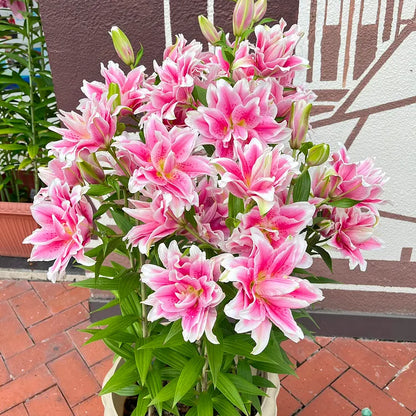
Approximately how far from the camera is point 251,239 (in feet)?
2.63

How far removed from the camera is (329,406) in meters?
1.88

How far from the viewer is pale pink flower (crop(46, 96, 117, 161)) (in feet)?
2.82

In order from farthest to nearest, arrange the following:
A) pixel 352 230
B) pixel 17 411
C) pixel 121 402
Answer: pixel 17 411, pixel 121 402, pixel 352 230

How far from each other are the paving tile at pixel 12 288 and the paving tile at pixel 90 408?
840mm

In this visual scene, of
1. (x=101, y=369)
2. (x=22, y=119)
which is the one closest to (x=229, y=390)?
(x=101, y=369)

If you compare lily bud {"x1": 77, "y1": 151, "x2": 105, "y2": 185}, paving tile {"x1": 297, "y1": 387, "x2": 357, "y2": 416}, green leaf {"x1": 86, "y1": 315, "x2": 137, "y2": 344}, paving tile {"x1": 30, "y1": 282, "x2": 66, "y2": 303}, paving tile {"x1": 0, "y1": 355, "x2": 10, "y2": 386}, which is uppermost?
lily bud {"x1": 77, "y1": 151, "x2": 105, "y2": 185}

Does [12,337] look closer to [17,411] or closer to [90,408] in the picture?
[17,411]

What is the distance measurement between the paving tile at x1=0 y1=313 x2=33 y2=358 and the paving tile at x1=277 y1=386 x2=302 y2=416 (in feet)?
3.87

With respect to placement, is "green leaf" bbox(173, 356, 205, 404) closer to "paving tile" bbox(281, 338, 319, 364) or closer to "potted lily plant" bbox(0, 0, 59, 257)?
"paving tile" bbox(281, 338, 319, 364)

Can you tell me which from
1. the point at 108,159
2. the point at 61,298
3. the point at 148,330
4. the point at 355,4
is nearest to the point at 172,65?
the point at 108,159

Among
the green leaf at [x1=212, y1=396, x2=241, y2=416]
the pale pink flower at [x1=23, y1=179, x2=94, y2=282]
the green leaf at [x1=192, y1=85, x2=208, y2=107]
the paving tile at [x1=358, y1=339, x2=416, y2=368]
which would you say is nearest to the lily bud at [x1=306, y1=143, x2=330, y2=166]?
the green leaf at [x1=192, y1=85, x2=208, y2=107]

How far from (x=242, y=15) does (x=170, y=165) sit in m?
0.40

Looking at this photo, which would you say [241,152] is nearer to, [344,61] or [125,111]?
[125,111]

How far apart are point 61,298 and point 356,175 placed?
6.36ft
